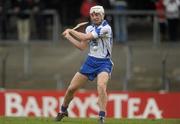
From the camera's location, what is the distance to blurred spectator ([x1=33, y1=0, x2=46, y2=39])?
27500 mm

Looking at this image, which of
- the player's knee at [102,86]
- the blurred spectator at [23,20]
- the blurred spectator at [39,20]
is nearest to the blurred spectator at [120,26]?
the blurred spectator at [39,20]

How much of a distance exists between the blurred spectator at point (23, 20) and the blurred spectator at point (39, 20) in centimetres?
28

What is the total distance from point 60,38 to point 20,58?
6.01 ft

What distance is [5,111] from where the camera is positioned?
2330 centimetres

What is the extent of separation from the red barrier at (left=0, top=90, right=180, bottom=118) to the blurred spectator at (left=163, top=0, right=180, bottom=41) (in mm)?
4580

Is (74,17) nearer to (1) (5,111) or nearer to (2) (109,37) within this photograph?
(1) (5,111)

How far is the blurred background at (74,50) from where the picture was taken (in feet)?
87.0

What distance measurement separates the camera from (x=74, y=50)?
1126 inches

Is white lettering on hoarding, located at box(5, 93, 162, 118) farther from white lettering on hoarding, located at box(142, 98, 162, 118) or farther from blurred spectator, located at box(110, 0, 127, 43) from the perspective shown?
blurred spectator, located at box(110, 0, 127, 43)

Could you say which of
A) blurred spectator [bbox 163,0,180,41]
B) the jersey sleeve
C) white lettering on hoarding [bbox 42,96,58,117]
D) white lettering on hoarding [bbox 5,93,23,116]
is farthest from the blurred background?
the jersey sleeve

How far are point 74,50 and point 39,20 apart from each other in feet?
6.18

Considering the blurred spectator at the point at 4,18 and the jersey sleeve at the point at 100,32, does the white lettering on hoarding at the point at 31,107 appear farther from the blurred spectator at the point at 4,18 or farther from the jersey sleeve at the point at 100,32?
the jersey sleeve at the point at 100,32

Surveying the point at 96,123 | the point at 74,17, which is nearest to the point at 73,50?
the point at 74,17

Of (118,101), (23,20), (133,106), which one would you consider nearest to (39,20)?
(23,20)
